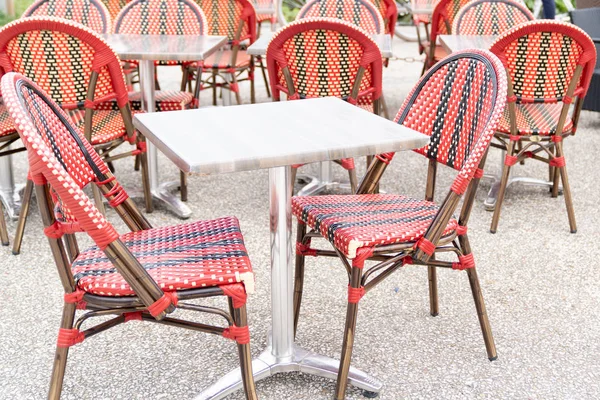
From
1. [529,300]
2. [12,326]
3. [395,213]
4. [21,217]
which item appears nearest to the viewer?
[395,213]

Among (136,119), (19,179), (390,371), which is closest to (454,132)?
(390,371)

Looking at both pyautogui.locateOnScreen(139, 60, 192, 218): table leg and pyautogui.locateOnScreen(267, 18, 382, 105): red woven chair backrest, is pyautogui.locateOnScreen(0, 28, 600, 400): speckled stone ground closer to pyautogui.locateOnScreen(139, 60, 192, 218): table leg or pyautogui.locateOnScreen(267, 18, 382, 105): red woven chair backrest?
pyautogui.locateOnScreen(139, 60, 192, 218): table leg

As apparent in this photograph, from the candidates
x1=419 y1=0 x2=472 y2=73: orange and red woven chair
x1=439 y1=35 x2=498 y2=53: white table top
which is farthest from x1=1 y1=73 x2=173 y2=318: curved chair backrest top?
x1=419 y1=0 x2=472 y2=73: orange and red woven chair

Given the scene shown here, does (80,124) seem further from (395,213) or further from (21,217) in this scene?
(395,213)

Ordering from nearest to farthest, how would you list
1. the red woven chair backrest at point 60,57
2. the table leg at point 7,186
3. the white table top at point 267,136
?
the white table top at point 267,136, the red woven chair backrest at point 60,57, the table leg at point 7,186

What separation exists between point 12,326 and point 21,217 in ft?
2.48

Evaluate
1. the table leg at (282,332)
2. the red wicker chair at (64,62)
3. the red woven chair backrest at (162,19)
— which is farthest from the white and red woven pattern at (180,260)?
the red woven chair backrest at (162,19)

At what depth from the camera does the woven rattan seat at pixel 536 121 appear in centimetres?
369

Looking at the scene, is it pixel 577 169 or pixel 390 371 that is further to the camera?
pixel 577 169

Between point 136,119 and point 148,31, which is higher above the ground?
point 136,119

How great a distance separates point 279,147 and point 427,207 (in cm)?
79

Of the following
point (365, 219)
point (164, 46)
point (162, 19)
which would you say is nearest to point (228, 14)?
point (162, 19)

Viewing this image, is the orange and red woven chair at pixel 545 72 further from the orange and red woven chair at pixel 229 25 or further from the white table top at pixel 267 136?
the orange and red woven chair at pixel 229 25

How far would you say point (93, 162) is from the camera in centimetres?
226
